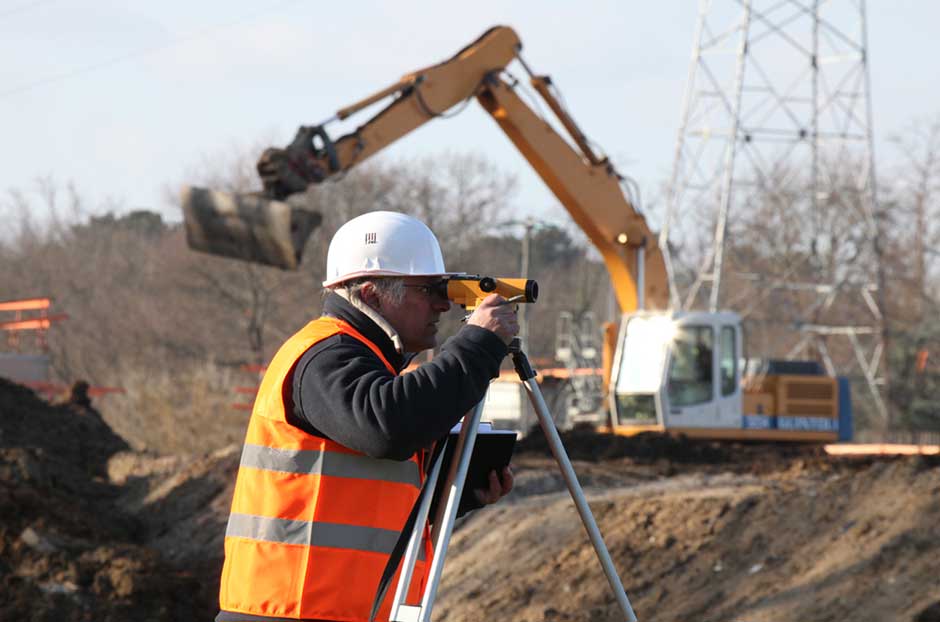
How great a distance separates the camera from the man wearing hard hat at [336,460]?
10.4 feet

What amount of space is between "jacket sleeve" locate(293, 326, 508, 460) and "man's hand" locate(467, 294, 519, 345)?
0.02 meters

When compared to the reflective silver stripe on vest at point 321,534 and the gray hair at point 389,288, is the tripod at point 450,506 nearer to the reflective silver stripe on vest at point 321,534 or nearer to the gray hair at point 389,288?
the reflective silver stripe on vest at point 321,534

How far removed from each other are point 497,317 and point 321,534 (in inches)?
→ 26.3

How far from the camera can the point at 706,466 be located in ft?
54.4

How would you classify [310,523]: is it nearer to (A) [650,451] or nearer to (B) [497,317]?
(B) [497,317]

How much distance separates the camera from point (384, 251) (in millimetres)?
3555

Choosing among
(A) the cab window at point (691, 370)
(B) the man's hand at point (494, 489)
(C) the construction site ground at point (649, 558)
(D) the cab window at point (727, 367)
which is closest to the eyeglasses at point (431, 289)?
(B) the man's hand at point (494, 489)

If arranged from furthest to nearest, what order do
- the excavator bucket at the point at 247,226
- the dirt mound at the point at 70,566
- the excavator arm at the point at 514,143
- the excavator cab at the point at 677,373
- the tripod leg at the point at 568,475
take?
the excavator cab at the point at 677,373 < the excavator arm at the point at 514,143 < the excavator bucket at the point at 247,226 < the dirt mound at the point at 70,566 < the tripod leg at the point at 568,475

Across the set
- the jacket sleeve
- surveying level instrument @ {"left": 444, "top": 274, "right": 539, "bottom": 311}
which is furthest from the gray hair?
the jacket sleeve

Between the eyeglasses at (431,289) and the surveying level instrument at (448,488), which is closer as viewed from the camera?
the surveying level instrument at (448,488)

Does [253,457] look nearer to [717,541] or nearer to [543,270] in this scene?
[717,541]

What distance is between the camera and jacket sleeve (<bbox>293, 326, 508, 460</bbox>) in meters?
3.14

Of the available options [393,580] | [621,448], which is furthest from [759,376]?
[393,580]

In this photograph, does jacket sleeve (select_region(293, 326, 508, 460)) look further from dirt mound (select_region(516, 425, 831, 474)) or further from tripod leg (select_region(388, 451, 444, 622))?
dirt mound (select_region(516, 425, 831, 474))
